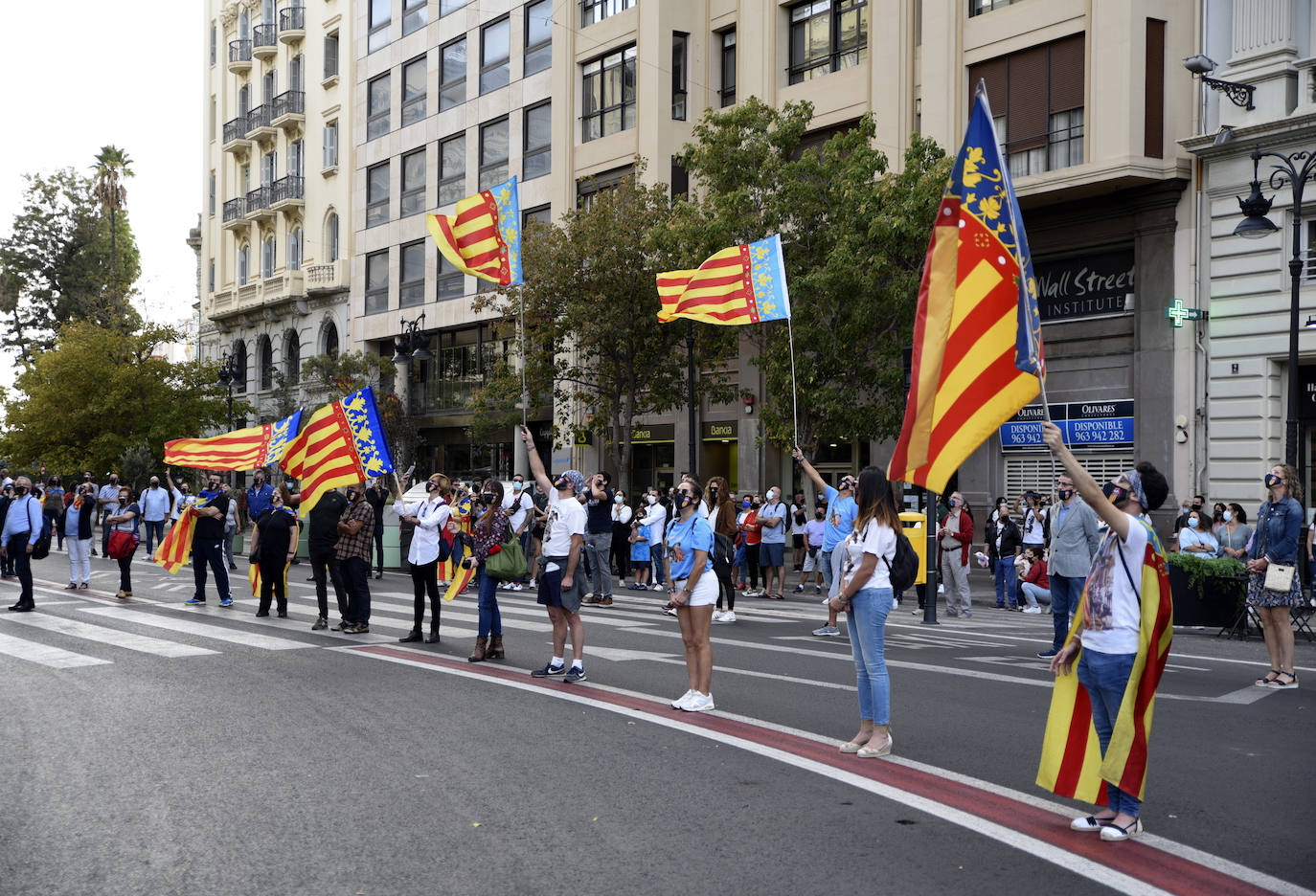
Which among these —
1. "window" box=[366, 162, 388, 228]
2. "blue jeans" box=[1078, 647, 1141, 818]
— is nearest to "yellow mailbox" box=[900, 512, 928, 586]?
"blue jeans" box=[1078, 647, 1141, 818]

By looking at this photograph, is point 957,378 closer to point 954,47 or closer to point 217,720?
point 217,720

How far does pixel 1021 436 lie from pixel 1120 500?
21.3 metres

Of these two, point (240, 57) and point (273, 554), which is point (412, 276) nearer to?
point (240, 57)

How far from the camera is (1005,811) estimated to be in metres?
6.26

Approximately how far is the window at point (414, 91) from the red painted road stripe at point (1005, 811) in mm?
39807

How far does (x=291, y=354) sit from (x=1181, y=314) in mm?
38819

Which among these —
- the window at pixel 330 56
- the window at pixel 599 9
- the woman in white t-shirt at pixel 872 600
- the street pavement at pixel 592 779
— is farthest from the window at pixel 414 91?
the woman in white t-shirt at pixel 872 600

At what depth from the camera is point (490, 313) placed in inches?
1604

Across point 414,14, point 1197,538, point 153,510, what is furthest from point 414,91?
point 1197,538

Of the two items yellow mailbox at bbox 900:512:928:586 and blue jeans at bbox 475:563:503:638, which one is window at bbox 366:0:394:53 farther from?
blue jeans at bbox 475:563:503:638

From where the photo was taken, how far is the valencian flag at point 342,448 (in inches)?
591

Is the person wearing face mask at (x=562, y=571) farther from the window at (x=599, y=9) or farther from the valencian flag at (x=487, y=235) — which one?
the window at (x=599, y=9)

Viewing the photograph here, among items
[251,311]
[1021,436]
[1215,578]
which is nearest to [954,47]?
[1021,436]

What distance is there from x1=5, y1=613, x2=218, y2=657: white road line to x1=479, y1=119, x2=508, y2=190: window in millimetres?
27907
